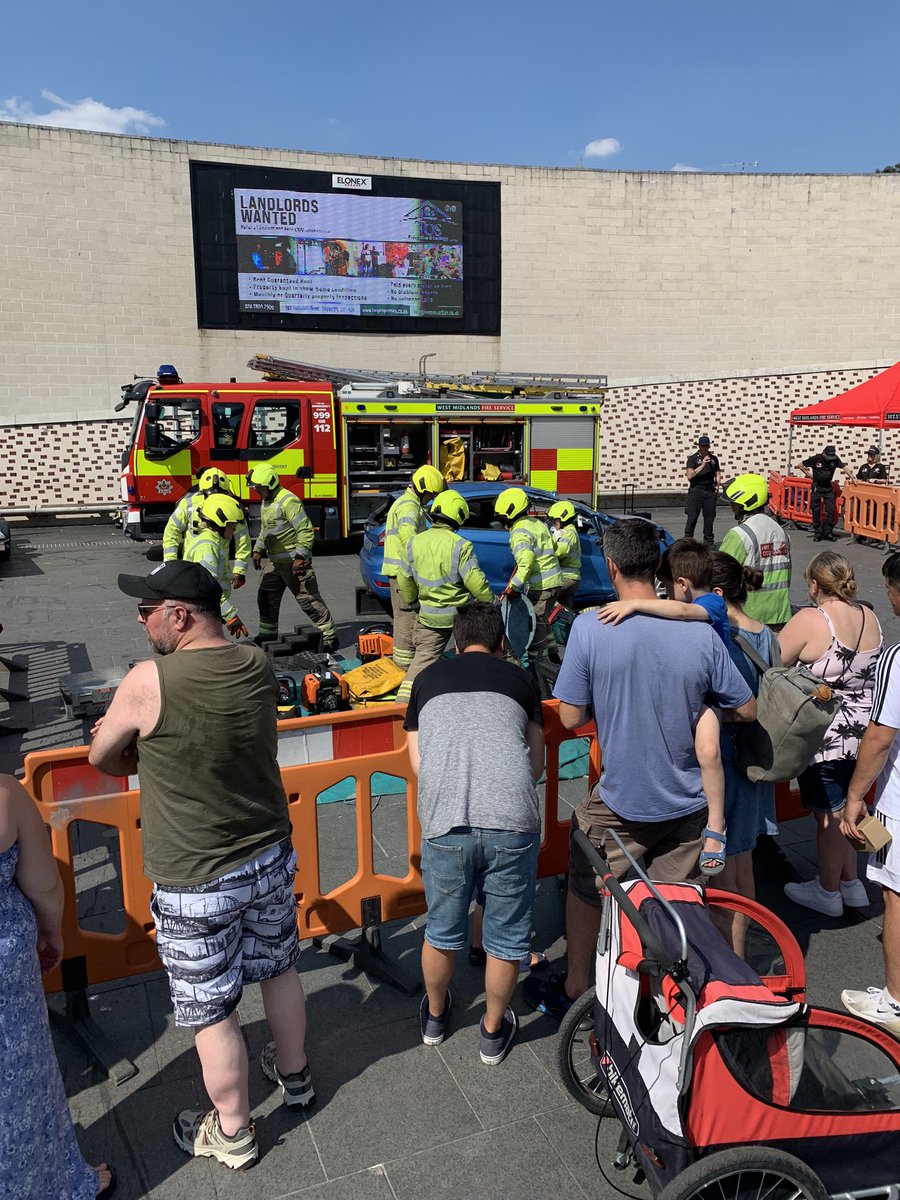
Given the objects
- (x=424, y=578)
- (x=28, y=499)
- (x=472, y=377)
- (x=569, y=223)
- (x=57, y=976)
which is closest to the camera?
(x=57, y=976)

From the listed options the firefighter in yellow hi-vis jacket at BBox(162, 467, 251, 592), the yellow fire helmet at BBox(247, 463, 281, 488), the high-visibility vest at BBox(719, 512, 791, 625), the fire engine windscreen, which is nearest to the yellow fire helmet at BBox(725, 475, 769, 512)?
the high-visibility vest at BBox(719, 512, 791, 625)

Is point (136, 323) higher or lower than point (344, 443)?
higher

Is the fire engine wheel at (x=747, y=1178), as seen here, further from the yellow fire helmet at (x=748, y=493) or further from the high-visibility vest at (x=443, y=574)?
the high-visibility vest at (x=443, y=574)

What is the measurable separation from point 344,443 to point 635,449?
10.3m

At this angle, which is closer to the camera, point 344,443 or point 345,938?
point 345,938

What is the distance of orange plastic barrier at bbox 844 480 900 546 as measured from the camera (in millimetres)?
15298

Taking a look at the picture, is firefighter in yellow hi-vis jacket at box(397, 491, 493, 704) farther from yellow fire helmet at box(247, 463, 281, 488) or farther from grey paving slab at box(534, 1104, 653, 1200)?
grey paving slab at box(534, 1104, 653, 1200)

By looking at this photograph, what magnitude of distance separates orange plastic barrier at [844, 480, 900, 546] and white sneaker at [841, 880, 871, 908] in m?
12.6

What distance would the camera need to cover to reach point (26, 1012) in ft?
7.33

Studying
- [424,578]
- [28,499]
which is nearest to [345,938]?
[424,578]

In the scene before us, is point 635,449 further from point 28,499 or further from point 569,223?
point 28,499

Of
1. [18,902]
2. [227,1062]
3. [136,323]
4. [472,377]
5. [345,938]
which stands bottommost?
[345,938]

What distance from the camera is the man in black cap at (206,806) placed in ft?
8.35

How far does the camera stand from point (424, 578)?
20.6 feet
